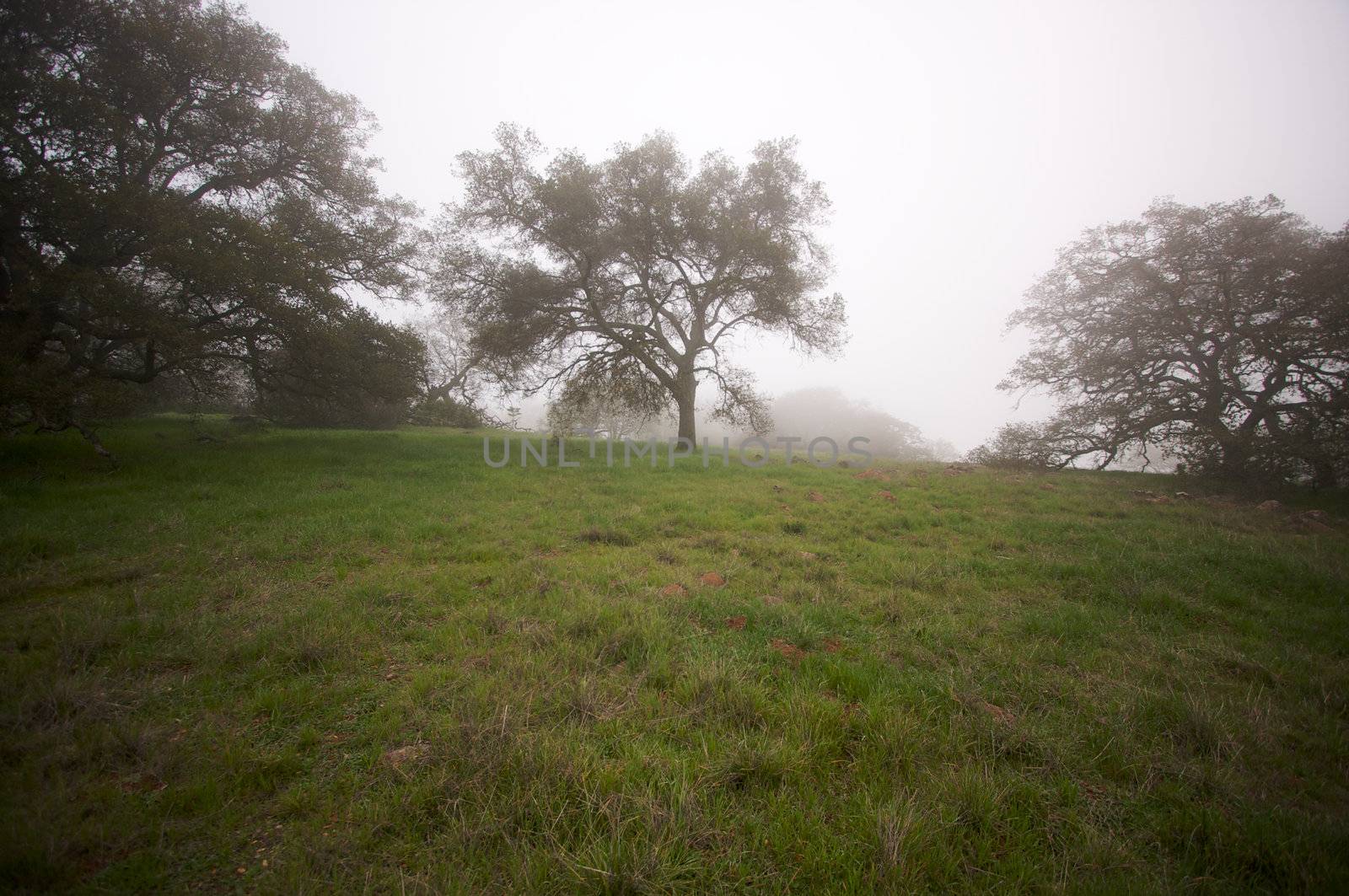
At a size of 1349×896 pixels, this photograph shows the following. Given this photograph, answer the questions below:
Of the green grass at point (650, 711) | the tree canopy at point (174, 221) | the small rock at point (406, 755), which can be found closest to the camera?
the green grass at point (650, 711)

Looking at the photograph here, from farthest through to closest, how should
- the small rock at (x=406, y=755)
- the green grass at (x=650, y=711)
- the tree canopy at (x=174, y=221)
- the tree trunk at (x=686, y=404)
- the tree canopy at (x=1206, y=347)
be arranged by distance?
1. the tree trunk at (x=686, y=404)
2. the tree canopy at (x=1206, y=347)
3. the tree canopy at (x=174, y=221)
4. the small rock at (x=406, y=755)
5. the green grass at (x=650, y=711)

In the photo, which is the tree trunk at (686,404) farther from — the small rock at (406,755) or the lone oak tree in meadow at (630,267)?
the small rock at (406,755)

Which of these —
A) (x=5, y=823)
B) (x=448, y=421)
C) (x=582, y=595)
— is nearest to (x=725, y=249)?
(x=582, y=595)

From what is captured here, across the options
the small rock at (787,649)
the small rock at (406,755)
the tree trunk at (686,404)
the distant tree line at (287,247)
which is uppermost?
the distant tree line at (287,247)

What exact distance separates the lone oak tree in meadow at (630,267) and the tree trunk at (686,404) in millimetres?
50

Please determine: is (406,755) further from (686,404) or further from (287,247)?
(686,404)

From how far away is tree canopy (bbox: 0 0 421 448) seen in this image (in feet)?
29.9

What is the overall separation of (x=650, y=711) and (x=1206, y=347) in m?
23.5

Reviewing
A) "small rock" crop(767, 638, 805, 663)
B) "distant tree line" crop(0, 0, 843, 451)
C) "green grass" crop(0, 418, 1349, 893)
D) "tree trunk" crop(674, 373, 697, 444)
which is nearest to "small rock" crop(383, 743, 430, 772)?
"green grass" crop(0, 418, 1349, 893)

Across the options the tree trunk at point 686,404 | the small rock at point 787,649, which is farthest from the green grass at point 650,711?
the tree trunk at point 686,404

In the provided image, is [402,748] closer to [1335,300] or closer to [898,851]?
[898,851]

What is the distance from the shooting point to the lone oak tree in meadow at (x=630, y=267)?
15219 mm

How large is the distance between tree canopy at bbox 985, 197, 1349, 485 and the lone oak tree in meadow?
8.63 metres

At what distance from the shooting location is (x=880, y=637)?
428 centimetres
